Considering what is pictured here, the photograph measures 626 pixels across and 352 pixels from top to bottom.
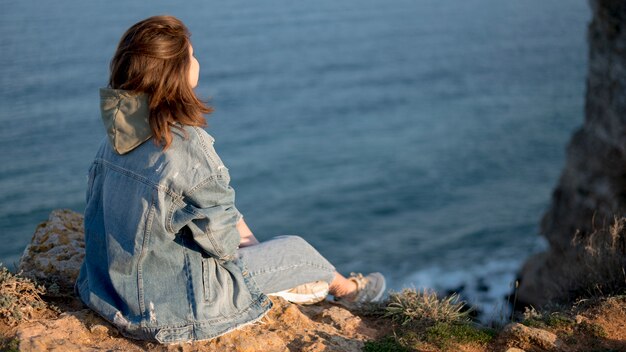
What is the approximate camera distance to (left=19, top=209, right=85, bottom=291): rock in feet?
16.6

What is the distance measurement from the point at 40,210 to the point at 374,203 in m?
8.71

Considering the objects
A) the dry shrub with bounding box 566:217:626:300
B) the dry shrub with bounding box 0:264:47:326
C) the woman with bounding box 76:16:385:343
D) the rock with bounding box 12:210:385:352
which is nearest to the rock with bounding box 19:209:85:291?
the rock with bounding box 12:210:385:352

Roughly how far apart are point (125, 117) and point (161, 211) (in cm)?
58

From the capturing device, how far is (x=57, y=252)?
5.36 meters

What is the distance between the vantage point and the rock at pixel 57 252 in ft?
16.6

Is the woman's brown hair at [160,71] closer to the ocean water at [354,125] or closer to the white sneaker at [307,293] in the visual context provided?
the white sneaker at [307,293]

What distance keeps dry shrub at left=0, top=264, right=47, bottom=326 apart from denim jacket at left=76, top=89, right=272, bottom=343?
1.39 feet

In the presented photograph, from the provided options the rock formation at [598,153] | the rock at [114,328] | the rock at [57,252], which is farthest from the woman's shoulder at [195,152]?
the rock formation at [598,153]

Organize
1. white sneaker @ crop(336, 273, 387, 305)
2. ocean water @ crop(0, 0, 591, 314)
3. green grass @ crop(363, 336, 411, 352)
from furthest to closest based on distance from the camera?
ocean water @ crop(0, 0, 591, 314) < white sneaker @ crop(336, 273, 387, 305) < green grass @ crop(363, 336, 411, 352)

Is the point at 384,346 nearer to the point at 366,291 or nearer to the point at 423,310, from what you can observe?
the point at 423,310

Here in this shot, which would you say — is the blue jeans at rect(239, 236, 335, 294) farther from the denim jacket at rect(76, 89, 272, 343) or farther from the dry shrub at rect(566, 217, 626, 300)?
the dry shrub at rect(566, 217, 626, 300)

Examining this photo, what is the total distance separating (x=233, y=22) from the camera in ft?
116

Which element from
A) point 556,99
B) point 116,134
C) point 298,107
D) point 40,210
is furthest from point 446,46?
point 116,134

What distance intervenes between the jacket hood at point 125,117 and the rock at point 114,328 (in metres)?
1.24
